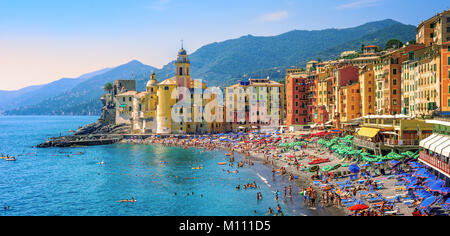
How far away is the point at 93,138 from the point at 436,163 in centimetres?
10977

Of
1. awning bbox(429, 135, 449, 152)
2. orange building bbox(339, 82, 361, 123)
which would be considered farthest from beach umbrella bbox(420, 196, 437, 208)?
orange building bbox(339, 82, 361, 123)

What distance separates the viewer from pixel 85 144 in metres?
120

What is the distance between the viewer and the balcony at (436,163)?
3506 cm

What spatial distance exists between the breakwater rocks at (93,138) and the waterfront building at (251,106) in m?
34.6

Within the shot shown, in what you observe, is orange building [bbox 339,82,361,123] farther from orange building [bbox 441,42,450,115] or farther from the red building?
orange building [bbox 441,42,450,115]

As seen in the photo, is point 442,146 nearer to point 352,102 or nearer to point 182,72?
point 352,102

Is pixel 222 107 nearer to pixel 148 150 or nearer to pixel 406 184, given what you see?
pixel 148 150

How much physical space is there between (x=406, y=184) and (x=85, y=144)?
321 feet

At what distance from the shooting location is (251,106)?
126 m

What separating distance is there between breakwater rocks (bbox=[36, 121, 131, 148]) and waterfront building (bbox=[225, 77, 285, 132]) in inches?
1364

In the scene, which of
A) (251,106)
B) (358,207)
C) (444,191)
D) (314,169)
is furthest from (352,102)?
(444,191)

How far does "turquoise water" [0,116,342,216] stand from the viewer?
1772 inches
